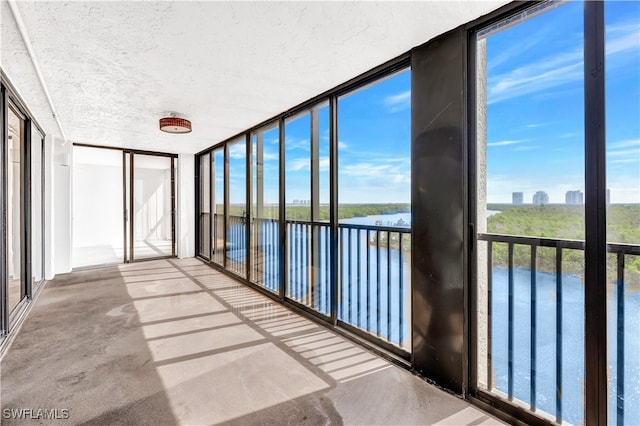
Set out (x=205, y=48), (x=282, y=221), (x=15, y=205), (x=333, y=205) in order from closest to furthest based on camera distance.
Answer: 1. (x=205, y=48)
2. (x=333, y=205)
3. (x=15, y=205)
4. (x=282, y=221)

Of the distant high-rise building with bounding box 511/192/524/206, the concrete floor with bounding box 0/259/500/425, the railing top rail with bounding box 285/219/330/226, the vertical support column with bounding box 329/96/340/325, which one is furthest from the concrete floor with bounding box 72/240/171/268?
the distant high-rise building with bounding box 511/192/524/206

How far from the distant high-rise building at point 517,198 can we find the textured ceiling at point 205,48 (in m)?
1.06

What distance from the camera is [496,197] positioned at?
1.89 meters

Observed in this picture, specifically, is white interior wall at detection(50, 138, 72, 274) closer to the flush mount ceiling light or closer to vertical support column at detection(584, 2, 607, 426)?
the flush mount ceiling light

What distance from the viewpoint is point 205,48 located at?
7.07 ft

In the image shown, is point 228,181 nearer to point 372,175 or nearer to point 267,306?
point 267,306

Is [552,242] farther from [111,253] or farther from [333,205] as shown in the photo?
[111,253]

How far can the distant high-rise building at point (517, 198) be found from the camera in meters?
1.78

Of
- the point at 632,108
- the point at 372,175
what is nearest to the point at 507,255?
the point at 632,108

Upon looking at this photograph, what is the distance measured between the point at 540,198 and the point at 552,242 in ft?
0.81

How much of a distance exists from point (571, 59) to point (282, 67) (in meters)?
1.88

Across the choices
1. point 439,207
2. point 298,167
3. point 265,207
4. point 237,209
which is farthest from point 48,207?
point 439,207

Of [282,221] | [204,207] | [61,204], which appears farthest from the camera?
[204,207]

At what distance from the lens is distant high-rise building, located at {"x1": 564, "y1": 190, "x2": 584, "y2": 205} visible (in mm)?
1524
